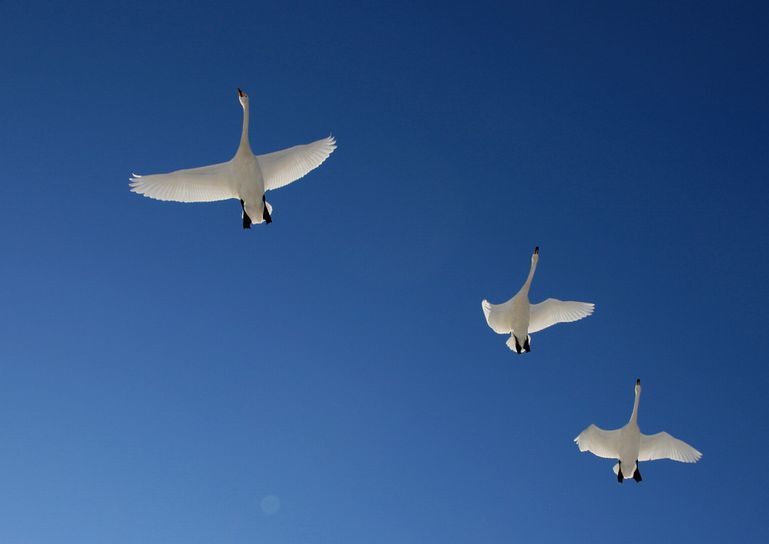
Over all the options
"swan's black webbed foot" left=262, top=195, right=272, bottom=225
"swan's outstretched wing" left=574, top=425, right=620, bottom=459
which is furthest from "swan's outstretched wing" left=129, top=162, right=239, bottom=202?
"swan's outstretched wing" left=574, top=425, right=620, bottom=459

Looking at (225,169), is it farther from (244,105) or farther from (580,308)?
(580,308)

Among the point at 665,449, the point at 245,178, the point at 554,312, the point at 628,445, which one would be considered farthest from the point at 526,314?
the point at 245,178

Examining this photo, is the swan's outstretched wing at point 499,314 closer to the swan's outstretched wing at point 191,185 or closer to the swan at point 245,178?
the swan at point 245,178

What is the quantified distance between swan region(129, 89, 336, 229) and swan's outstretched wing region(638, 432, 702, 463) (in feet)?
53.2

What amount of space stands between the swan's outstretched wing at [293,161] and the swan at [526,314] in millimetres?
7858

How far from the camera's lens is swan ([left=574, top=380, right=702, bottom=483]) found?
33281 millimetres

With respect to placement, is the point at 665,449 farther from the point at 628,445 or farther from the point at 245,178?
the point at 245,178

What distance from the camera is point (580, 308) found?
33250 mm

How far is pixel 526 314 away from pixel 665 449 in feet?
26.9

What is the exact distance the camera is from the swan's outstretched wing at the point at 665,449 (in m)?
33.8

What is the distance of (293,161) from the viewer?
29609 millimetres

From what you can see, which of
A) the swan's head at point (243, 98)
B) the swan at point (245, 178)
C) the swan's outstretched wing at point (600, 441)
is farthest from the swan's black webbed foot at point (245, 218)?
the swan's outstretched wing at point (600, 441)

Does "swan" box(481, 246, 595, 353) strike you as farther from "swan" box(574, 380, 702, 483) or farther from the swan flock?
"swan" box(574, 380, 702, 483)

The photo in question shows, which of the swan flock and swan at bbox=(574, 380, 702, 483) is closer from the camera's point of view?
the swan flock
